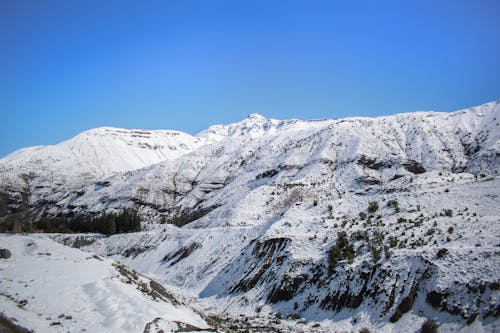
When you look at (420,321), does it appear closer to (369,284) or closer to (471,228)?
(369,284)

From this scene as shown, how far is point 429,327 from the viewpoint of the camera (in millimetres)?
24922

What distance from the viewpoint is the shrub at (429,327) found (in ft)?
81.2

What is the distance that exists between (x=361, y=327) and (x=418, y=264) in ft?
23.0

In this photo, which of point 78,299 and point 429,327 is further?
point 429,327

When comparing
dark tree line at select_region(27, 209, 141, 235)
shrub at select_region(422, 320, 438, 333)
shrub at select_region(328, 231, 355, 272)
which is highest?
shrub at select_region(328, 231, 355, 272)

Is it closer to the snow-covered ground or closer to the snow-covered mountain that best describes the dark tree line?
the snow-covered mountain

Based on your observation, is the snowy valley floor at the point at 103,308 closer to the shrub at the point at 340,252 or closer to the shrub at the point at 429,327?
the shrub at the point at 429,327

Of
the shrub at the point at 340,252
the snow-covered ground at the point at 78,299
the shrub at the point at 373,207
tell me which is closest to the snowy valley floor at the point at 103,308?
the snow-covered ground at the point at 78,299

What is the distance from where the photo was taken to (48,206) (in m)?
193

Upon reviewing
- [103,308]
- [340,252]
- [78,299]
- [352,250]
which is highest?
[352,250]

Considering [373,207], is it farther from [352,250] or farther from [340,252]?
[340,252]

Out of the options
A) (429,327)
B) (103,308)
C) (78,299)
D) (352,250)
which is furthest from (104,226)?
(429,327)

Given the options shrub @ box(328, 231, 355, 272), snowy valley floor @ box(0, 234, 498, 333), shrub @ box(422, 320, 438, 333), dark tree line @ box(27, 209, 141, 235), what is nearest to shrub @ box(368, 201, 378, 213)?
shrub @ box(328, 231, 355, 272)

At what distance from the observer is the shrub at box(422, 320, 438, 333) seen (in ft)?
81.2
